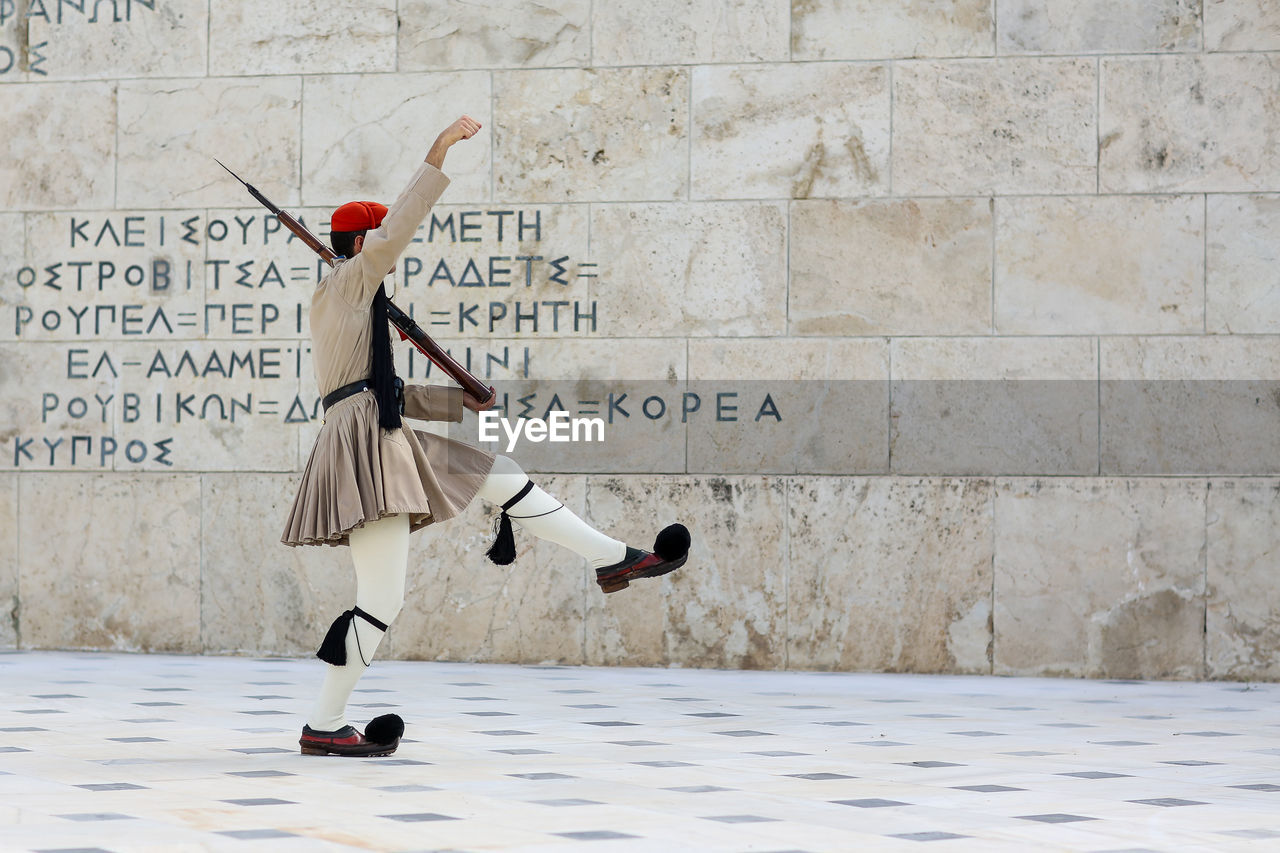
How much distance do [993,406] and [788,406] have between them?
3.76 ft

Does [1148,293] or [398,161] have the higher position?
[398,161]

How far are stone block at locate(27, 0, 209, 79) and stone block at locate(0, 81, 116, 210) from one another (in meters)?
0.14

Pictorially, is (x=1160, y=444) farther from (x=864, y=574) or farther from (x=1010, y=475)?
(x=864, y=574)

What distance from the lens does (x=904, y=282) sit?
9.40 metres

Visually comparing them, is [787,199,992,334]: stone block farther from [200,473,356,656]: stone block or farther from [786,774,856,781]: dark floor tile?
[786,774,856,781]: dark floor tile

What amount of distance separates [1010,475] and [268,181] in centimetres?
470

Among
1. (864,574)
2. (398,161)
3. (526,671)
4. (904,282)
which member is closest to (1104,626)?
(864,574)

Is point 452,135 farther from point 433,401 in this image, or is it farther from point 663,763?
point 663,763

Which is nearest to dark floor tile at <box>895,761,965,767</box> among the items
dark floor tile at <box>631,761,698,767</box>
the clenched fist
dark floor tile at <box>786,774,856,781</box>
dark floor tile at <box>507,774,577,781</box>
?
dark floor tile at <box>786,774,856,781</box>

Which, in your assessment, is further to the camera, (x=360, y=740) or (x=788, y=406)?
(x=788, y=406)

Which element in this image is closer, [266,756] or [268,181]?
[266,756]

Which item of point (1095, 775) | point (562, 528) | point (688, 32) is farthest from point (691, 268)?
point (1095, 775)

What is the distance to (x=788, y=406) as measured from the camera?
9.45 metres

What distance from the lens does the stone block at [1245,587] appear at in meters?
8.97
